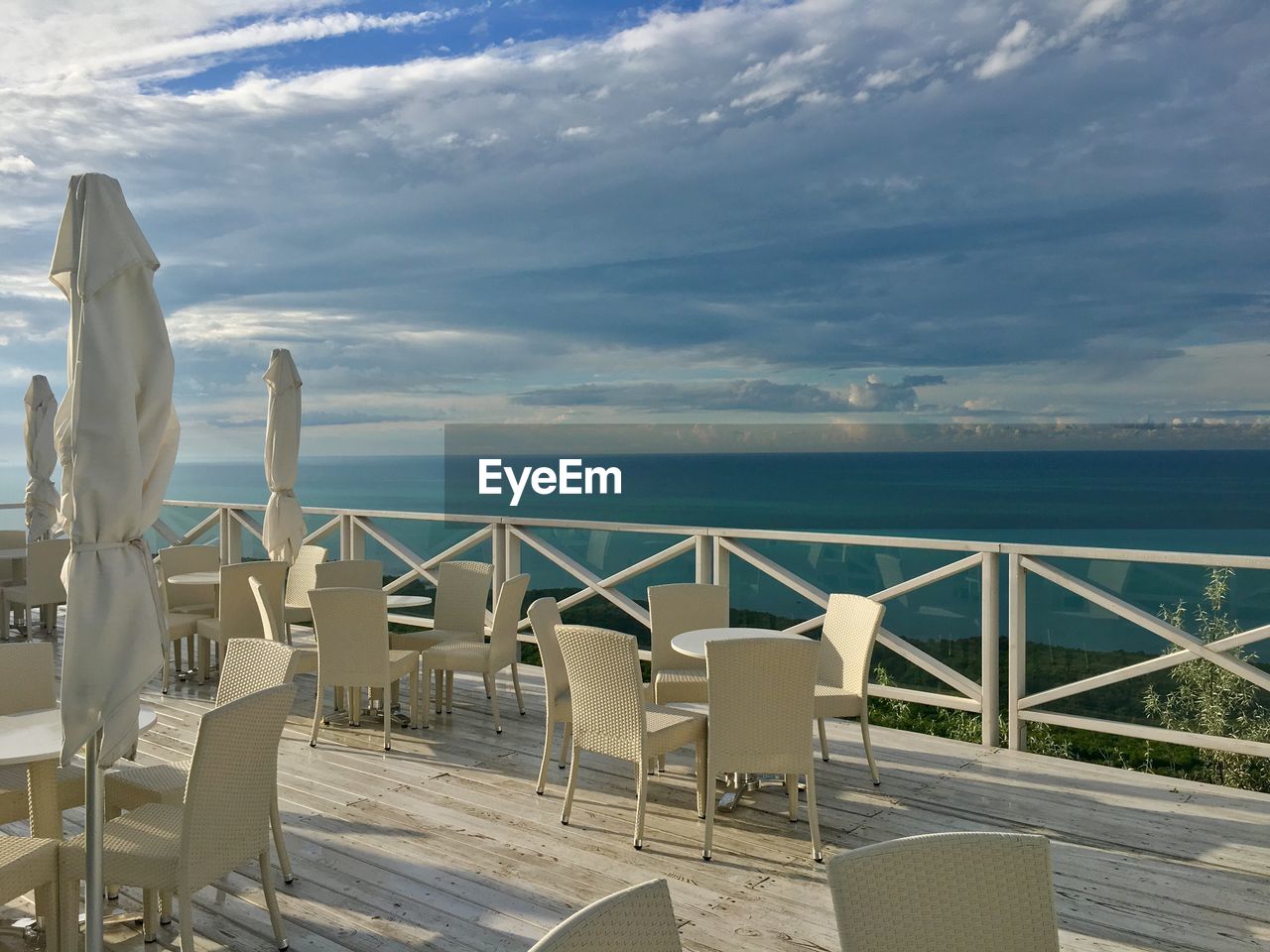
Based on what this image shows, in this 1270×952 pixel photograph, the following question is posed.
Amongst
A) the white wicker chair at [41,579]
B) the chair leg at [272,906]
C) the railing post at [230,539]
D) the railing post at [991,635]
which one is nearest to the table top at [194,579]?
the white wicker chair at [41,579]

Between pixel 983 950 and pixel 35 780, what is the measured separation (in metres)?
2.66

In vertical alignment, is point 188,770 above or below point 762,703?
below

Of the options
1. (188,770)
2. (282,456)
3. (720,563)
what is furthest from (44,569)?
(188,770)

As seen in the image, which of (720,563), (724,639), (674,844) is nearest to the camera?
(674,844)

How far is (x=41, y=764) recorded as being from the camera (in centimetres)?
291

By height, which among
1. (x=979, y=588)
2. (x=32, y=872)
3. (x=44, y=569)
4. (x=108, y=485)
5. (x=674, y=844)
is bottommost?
(x=674, y=844)

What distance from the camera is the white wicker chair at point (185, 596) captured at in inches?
263

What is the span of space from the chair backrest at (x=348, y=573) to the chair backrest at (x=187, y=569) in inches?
40.3

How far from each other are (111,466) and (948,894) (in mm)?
2262

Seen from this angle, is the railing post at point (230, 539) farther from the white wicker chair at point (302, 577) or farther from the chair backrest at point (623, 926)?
the chair backrest at point (623, 926)

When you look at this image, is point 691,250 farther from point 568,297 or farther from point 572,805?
point 572,805

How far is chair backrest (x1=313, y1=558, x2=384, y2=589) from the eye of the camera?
21.9 feet

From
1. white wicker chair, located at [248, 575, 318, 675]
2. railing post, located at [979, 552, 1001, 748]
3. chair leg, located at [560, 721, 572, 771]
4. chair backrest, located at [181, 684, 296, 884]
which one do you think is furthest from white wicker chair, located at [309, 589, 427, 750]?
railing post, located at [979, 552, 1001, 748]

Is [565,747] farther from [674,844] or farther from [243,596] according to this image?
[243,596]
